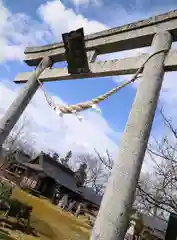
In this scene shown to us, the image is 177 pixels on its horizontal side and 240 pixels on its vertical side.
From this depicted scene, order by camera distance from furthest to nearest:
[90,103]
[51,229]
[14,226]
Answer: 1. [51,229]
2. [14,226]
3. [90,103]

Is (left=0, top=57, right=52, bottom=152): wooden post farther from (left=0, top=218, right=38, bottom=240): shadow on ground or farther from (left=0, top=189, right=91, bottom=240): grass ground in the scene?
(left=0, top=218, right=38, bottom=240): shadow on ground

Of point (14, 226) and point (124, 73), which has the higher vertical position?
point (124, 73)

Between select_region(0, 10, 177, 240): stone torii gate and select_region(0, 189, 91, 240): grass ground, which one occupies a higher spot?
select_region(0, 10, 177, 240): stone torii gate

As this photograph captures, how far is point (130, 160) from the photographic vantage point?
2219mm

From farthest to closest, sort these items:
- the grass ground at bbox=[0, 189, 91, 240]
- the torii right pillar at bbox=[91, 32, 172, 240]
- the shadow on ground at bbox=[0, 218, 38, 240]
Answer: the shadow on ground at bbox=[0, 218, 38, 240] < the grass ground at bbox=[0, 189, 91, 240] < the torii right pillar at bbox=[91, 32, 172, 240]

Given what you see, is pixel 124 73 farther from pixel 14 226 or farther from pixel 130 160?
pixel 14 226

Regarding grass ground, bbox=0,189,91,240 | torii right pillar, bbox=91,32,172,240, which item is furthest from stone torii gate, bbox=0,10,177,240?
grass ground, bbox=0,189,91,240

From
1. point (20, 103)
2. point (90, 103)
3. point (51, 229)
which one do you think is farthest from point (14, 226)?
point (90, 103)

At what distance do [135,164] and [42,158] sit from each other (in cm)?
3346

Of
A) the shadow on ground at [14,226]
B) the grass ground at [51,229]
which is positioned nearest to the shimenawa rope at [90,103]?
the grass ground at [51,229]

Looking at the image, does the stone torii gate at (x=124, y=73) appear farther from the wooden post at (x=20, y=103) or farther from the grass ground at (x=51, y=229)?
the grass ground at (x=51, y=229)

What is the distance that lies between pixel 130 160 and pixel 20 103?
263 centimetres

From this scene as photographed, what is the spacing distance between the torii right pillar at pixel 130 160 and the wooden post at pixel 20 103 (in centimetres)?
234

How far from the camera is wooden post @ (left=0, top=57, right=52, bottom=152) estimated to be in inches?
155
